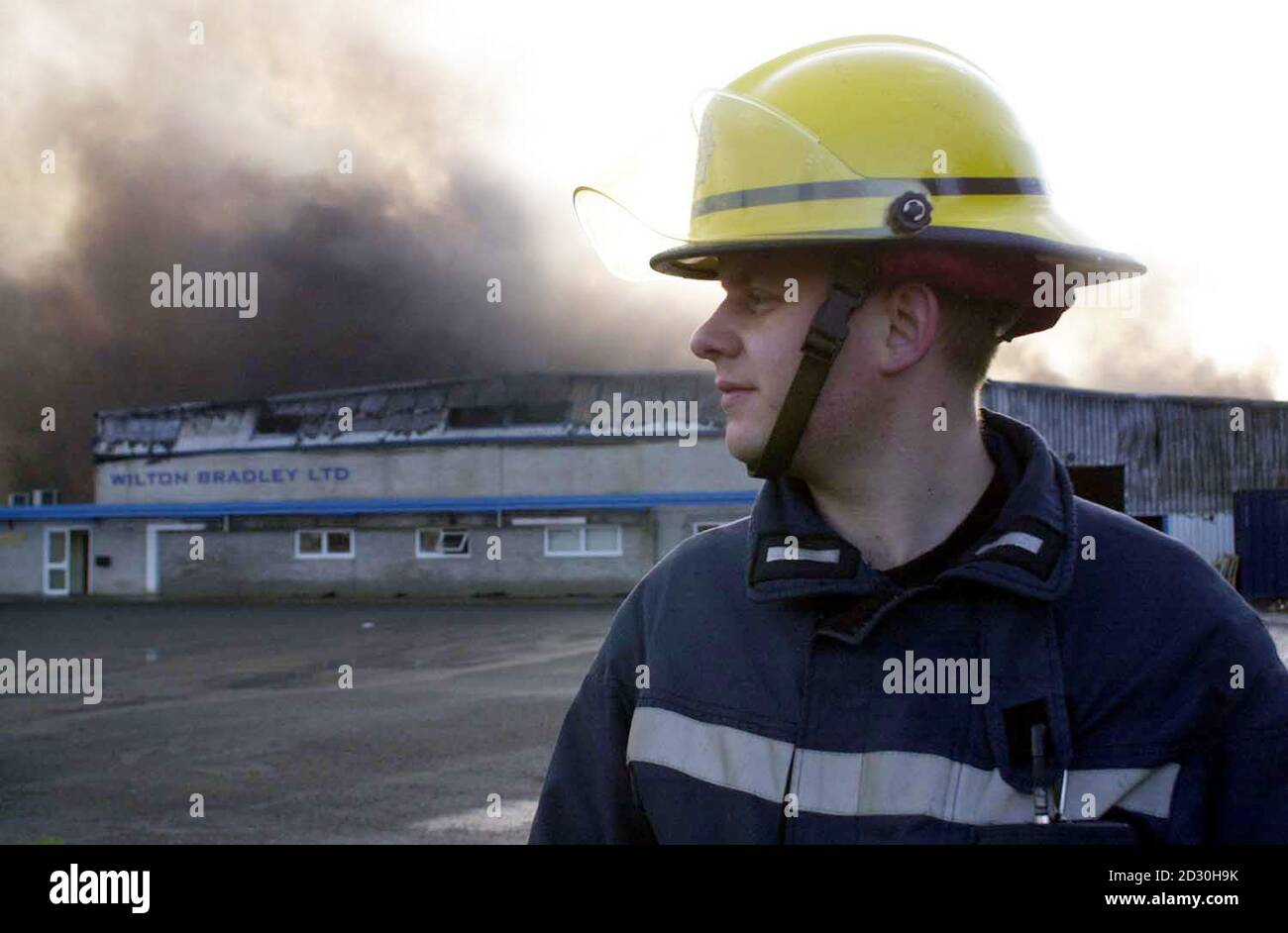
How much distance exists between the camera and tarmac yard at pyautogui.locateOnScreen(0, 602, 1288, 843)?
6.58 metres

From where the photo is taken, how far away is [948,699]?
1.65 m

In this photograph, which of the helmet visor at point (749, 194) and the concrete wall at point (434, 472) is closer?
the helmet visor at point (749, 194)

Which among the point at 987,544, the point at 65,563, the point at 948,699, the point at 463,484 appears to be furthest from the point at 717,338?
the point at 65,563

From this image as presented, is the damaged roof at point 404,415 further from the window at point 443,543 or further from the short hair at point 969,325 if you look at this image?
the short hair at point 969,325

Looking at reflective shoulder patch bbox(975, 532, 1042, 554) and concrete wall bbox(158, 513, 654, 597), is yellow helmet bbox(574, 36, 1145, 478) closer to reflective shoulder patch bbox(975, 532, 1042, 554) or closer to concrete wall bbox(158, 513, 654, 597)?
reflective shoulder patch bbox(975, 532, 1042, 554)

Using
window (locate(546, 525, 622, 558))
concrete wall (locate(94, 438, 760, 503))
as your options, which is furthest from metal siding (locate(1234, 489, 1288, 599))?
window (locate(546, 525, 622, 558))

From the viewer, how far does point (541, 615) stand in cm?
2306

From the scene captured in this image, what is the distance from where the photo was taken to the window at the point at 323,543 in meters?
29.7

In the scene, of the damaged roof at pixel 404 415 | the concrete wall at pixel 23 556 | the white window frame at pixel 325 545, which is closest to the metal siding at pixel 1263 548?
the damaged roof at pixel 404 415

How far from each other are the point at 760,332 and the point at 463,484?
91.4 ft

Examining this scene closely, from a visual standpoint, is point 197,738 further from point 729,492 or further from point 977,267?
point 729,492

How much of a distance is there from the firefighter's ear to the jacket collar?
23 cm

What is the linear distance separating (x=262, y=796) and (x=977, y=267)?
6.32 m

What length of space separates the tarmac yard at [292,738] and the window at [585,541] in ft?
29.2
